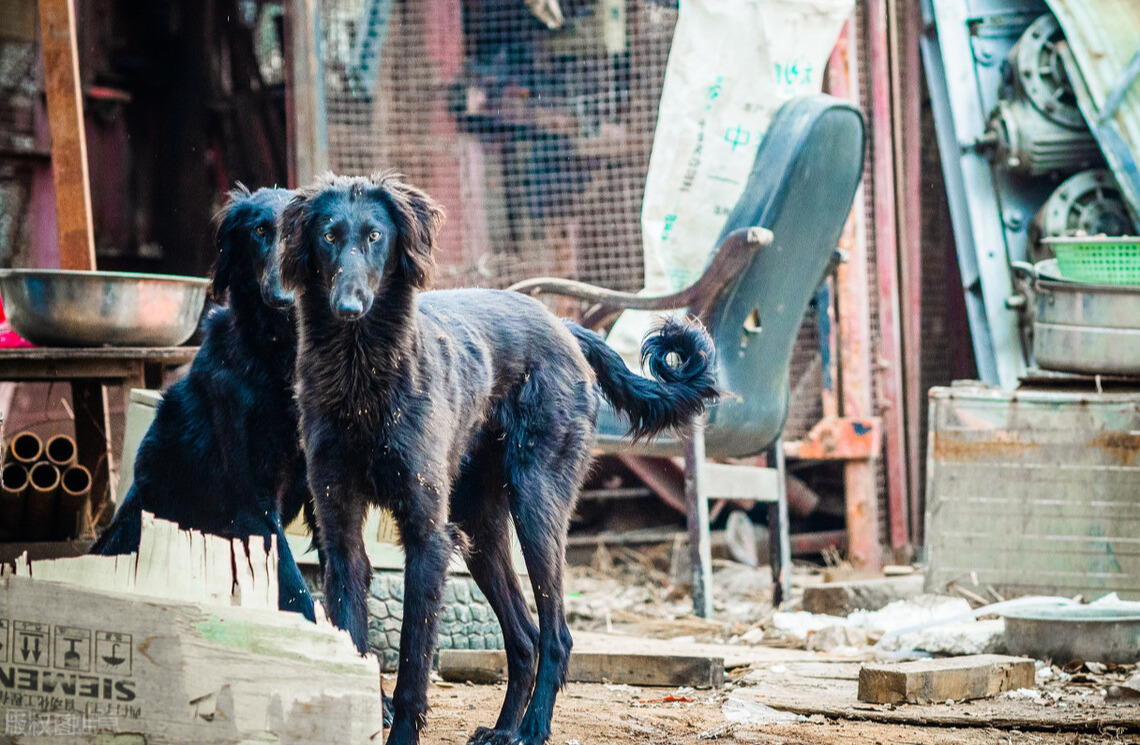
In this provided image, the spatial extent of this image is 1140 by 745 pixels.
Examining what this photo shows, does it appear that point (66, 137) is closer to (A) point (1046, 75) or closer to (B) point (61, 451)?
(B) point (61, 451)

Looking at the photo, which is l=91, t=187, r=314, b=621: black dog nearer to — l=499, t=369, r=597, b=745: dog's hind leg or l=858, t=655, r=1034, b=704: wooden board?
l=499, t=369, r=597, b=745: dog's hind leg

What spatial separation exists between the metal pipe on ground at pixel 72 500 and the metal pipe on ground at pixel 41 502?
2cm

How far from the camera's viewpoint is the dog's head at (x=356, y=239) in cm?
279

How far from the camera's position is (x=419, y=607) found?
2.94 metres

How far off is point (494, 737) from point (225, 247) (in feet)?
5.00

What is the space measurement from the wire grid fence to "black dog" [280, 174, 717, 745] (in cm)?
348

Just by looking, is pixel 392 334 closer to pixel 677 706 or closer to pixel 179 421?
pixel 179 421

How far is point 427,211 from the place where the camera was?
3.05 meters

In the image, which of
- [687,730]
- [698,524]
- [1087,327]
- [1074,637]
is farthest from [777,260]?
[687,730]

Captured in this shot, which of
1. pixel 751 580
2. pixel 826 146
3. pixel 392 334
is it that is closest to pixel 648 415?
pixel 392 334

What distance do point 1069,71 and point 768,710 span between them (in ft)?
14.3

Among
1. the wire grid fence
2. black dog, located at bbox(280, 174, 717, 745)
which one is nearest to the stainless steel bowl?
black dog, located at bbox(280, 174, 717, 745)

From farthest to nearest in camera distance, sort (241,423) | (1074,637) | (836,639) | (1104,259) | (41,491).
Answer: (1104,259) → (836,639) → (41,491) → (1074,637) → (241,423)

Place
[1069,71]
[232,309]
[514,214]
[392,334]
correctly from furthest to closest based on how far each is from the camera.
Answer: [514,214], [1069,71], [232,309], [392,334]
